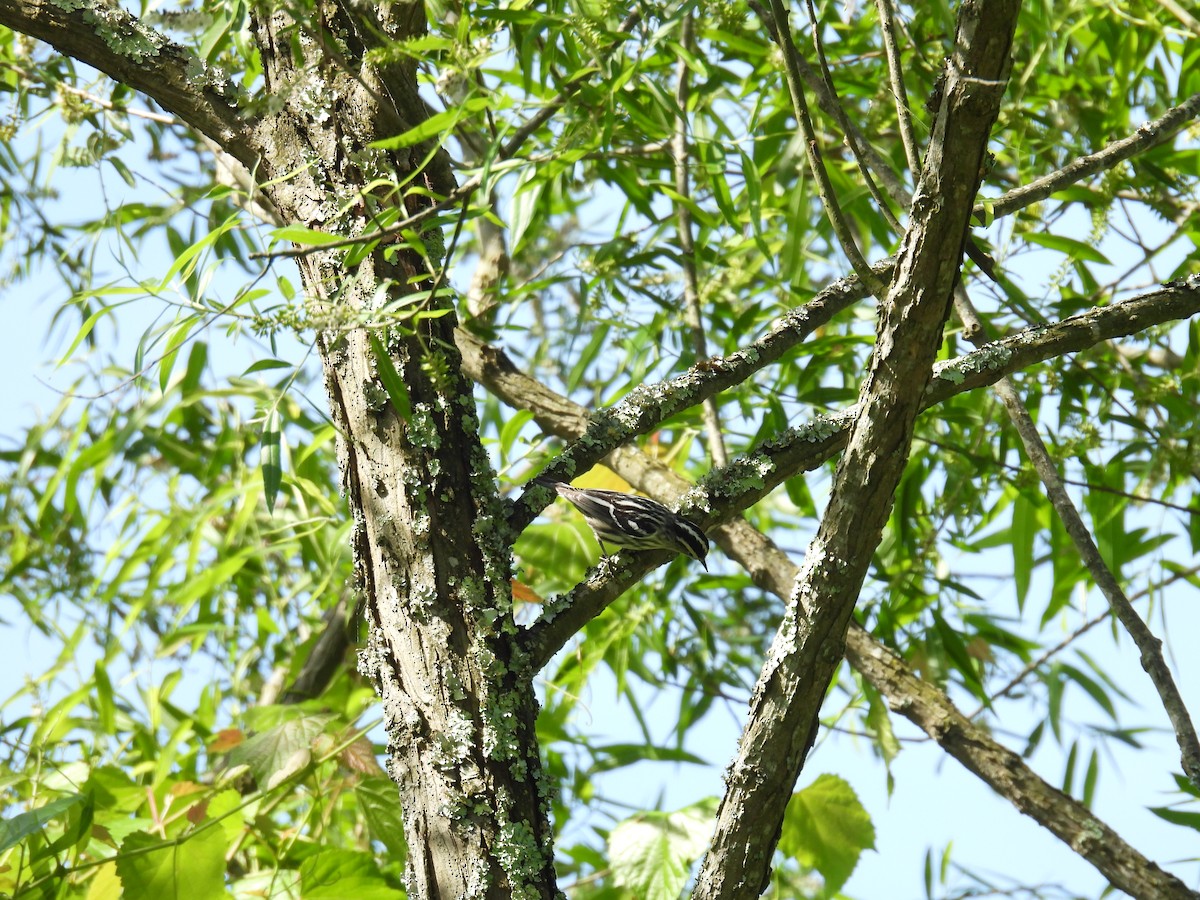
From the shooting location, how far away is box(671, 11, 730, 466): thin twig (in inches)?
99.8

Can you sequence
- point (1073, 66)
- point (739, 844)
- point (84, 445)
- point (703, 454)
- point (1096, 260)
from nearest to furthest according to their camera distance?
point (739, 844) → point (1096, 260) → point (1073, 66) → point (703, 454) → point (84, 445)

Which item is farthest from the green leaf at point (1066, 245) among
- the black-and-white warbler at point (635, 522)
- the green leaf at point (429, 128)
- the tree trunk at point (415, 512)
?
the green leaf at point (429, 128)

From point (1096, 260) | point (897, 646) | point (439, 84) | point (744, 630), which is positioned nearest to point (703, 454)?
point (744, 630)

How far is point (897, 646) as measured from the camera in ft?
9.43

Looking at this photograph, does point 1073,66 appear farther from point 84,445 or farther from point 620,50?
point 84,445

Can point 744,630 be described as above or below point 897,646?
above

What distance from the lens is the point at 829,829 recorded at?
2.51m

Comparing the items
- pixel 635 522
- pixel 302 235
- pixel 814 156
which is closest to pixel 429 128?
pixel 302 235

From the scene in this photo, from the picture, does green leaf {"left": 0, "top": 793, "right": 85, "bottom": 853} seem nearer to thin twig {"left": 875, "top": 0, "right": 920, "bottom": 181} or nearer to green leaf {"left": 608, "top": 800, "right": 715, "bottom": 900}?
A: green leaf {"left": 608, "top": 800, "right": 715, "bottom": 900}

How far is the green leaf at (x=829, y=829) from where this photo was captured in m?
2.48

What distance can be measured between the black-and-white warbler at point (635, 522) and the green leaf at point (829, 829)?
0.74m

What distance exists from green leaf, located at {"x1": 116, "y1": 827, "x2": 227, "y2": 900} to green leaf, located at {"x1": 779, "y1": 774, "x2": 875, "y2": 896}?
1.25 metres

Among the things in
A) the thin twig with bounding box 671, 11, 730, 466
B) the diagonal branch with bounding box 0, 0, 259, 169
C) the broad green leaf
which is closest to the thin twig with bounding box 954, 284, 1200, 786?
the thin twig with bounding box 671, 11, 730, 466

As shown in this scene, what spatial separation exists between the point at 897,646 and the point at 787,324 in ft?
4.32
